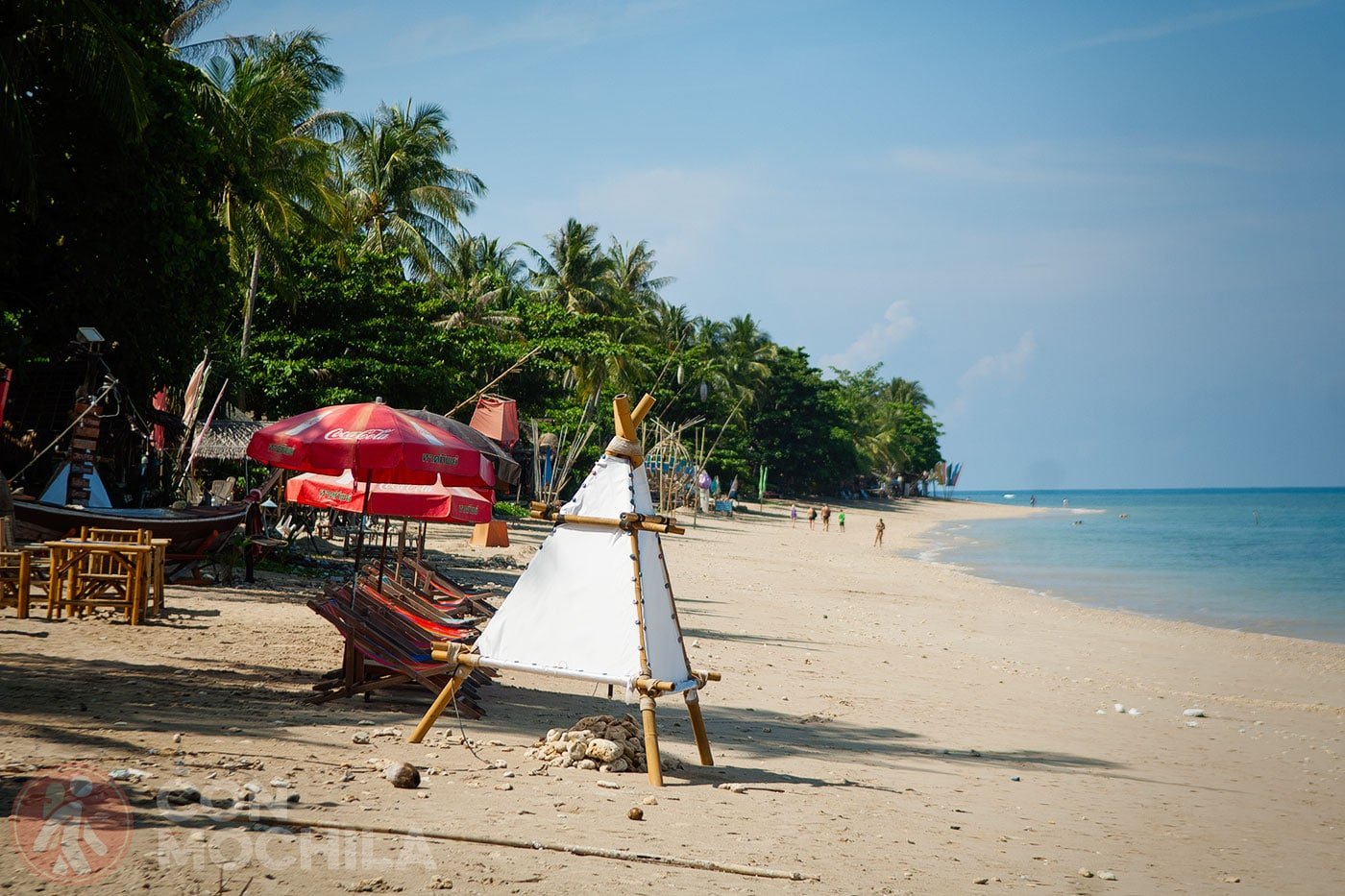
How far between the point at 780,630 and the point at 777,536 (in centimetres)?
2768

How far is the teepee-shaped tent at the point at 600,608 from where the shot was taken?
6348 millimetres

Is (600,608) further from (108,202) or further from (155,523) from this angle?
(155,523)

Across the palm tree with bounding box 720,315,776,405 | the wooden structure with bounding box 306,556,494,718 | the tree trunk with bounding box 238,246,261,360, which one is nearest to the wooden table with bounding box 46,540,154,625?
the wooden structure with bounding box 306,556,494,718

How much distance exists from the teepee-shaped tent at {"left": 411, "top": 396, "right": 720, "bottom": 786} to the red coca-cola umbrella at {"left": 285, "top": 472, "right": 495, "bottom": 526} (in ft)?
15.9

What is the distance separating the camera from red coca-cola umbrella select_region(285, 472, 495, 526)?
1152cm

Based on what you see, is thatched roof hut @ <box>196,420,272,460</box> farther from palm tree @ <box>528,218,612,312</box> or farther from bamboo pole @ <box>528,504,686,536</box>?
palm tree @ <box>528,218,612,312</box>

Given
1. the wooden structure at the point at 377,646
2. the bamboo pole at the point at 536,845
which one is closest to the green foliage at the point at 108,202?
the wooden structure at the point at 377,646

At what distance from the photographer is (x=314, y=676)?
28.6 ft

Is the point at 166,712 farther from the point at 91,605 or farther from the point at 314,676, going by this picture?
the point at 91,605

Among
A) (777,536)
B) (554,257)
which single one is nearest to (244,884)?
(777,536)

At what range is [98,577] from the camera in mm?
10102

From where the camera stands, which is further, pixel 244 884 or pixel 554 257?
pixel 554 257

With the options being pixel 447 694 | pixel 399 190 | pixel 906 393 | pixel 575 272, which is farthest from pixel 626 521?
pixel 906 393

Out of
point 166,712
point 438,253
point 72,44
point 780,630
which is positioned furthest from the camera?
point 438,253
